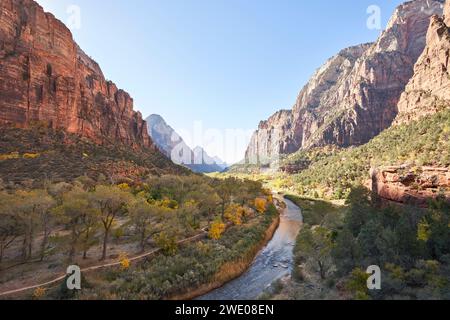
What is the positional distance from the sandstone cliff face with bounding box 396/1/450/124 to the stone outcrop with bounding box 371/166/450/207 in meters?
49.7

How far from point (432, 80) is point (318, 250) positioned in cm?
8637

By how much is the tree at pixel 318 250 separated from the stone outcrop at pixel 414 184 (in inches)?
439

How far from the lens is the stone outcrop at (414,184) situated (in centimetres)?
3112

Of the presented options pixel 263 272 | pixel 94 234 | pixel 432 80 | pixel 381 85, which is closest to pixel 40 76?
pixel 94 234

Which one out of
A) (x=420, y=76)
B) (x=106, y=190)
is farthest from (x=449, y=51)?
(x=106, y=190)

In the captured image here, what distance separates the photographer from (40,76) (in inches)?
2586

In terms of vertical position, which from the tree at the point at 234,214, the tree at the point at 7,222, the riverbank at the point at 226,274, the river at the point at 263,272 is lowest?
the river at the point at 263,272

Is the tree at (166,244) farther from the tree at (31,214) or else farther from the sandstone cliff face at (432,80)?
the sandstone cliff face at (432,80)

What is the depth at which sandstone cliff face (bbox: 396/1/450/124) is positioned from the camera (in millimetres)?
74438

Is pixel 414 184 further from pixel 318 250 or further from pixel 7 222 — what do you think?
pixel 7 222

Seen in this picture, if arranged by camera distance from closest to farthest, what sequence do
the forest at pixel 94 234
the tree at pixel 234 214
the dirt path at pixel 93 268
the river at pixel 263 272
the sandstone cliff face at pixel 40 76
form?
the dirt path at pixel 93 268
the river at pixel 263 272
the forest at pixel 94 234
the tree at pixel 234 214
the sandstone cliff face at pixel 40 76

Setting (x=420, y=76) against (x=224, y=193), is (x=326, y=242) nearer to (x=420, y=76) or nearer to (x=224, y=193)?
(x=224, y=193)

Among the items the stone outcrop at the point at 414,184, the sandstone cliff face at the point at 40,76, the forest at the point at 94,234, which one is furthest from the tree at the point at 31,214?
the sandstone cliff face at the point at 40,76

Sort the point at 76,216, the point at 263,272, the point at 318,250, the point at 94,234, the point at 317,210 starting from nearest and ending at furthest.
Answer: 1. the point at 76,216
2. the point at 263,272
3. the point at 94,234
4. the point at 318,250
5. the point at 317,210
